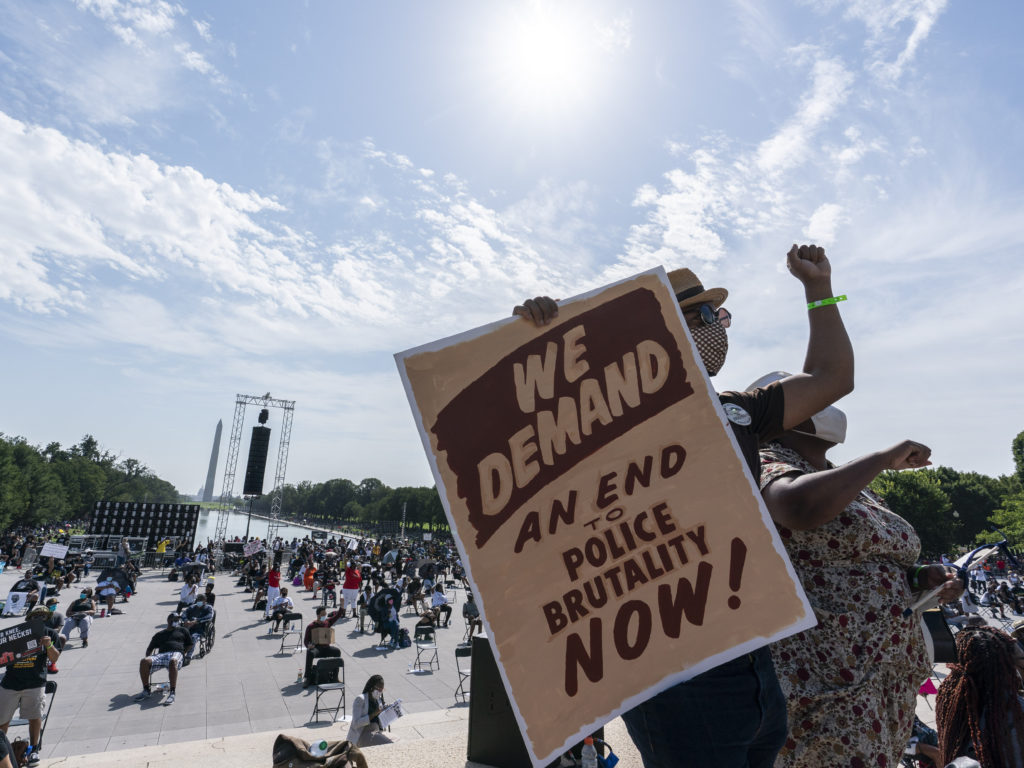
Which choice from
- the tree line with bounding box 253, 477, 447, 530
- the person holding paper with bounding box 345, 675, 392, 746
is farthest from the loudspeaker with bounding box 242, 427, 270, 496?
the person holding paper with bounding box 345, 675, 392, 746

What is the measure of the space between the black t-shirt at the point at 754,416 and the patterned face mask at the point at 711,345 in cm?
23

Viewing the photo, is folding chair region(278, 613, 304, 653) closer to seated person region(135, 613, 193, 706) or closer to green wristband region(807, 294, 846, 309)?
seated person region(135, 613, 193, 706)

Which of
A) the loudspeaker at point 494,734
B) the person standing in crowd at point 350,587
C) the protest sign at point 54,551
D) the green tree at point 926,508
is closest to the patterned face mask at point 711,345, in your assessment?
the loudspeaker at point 494,734

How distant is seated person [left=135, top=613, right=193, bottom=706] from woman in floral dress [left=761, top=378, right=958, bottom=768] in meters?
11.3

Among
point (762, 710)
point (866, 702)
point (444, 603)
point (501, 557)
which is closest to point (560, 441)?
point (501, 557)

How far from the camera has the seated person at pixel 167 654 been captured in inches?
400

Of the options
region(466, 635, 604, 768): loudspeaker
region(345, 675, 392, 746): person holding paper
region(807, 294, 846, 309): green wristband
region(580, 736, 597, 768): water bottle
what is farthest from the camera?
region(345, 675, 392, 746): person holding paper

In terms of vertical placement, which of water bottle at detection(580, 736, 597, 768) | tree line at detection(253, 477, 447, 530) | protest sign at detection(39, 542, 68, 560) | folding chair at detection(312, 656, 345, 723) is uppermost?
tree line at detection(253, 477, 447, 530)

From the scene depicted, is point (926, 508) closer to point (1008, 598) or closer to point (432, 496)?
point (1008, 598)

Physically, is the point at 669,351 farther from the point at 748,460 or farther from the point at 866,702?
the point at 866,702

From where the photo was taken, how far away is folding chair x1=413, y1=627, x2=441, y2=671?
43.6 feet

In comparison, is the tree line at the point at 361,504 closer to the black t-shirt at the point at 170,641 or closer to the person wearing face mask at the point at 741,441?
the black t-shirt at the point at 170,641

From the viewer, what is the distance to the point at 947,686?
3201mm

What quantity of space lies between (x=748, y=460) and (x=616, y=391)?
0.47m
